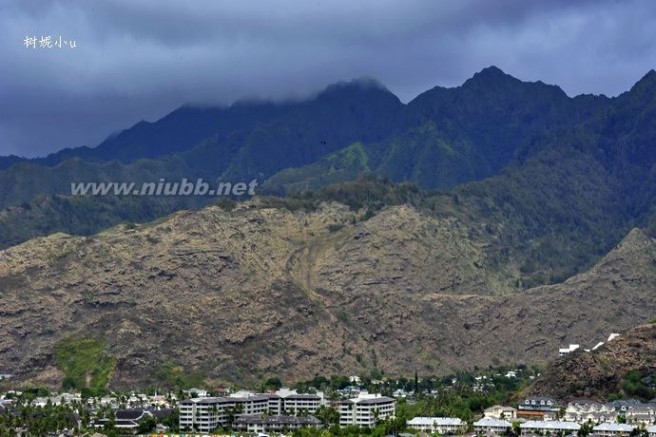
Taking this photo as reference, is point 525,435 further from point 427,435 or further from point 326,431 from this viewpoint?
point 326,431

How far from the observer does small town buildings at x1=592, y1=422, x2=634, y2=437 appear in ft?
643

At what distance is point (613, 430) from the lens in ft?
646

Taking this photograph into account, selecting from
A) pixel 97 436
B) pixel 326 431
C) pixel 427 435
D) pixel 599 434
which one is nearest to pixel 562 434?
pixel 599 434

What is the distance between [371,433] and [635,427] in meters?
34.0

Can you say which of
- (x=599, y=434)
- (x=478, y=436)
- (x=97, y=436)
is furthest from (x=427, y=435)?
(x=97, y=436)

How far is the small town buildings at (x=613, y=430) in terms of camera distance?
196125 mm

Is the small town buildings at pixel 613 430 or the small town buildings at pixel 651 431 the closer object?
the small town buildings at pixel 651 431

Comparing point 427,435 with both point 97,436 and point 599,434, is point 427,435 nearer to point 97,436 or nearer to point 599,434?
point 599,434

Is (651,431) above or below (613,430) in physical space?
below

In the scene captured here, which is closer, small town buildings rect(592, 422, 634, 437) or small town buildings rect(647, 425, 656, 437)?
small town buildings rect(647, 425, 656, 437)

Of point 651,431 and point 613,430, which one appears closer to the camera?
point 651,431

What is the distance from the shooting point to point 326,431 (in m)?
198

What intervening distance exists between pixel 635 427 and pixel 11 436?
8013cm

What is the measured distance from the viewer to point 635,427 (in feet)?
649
